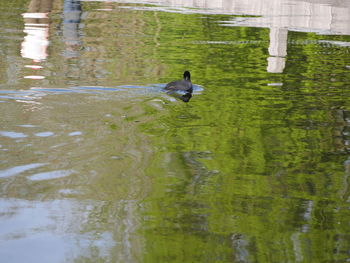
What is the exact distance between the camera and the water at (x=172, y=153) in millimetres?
6562

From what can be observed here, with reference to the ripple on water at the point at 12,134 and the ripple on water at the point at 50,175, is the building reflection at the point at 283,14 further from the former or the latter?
the ripple on water at the point at 50,175

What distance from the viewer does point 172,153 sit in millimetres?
9406

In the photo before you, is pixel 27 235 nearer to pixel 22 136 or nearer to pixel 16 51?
pixel 22 136

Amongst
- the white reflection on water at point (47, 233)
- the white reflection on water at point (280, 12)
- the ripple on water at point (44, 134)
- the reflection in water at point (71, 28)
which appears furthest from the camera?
the white reflection on water at point (280, 12)

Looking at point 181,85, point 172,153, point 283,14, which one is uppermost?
point 283,14

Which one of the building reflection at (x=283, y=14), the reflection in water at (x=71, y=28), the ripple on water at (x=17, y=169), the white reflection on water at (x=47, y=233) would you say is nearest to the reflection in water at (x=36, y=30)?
the reflection in water at (x=71, y=28)

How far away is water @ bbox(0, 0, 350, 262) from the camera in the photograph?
21.5 feet

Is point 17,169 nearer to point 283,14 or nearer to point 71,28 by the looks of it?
point 71,28

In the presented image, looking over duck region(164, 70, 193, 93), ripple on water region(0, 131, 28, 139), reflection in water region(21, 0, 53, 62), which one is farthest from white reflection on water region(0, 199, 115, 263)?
reflection in water region(21, 0, 53, 62)

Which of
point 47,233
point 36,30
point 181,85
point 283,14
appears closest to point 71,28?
point 36,30

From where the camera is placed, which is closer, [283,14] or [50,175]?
[50,175]

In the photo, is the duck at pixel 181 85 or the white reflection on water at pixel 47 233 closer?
the white reflection on water at pixel 47 233

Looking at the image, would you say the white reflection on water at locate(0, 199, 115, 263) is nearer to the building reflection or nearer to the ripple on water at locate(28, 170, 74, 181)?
the ripple on water at locate(28, 170, 74, 181)

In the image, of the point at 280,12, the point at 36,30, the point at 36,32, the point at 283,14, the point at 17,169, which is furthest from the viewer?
the point at 280,12
